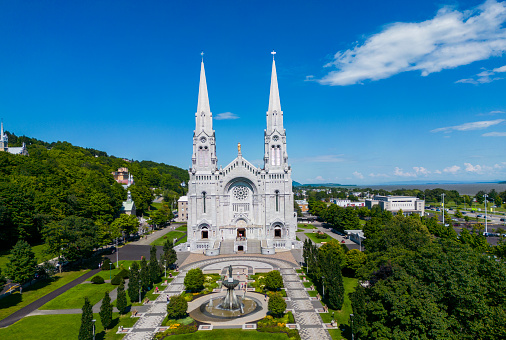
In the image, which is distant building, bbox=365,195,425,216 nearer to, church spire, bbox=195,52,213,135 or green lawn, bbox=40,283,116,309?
church spire, bbox=195,52,213,135

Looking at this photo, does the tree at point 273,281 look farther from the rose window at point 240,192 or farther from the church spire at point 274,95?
the church spire at point 274,95

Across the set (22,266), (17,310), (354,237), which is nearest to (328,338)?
(17,310)

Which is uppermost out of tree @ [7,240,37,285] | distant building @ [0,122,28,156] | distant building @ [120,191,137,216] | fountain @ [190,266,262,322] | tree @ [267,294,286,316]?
distant building @ [0,122,28,156]

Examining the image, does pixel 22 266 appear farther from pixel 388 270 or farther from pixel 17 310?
pixel 388 270

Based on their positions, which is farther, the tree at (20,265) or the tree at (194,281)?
the tree at (194,281)

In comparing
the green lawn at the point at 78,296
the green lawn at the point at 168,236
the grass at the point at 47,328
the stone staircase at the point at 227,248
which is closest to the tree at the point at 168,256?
the green lawn at the point at 78,296

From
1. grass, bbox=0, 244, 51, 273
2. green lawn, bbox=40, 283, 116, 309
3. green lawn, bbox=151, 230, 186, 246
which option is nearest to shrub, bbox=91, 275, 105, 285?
green lawn, bbox=40, 283, 116, 309

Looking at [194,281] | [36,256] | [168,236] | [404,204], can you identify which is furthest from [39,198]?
[404,204]
